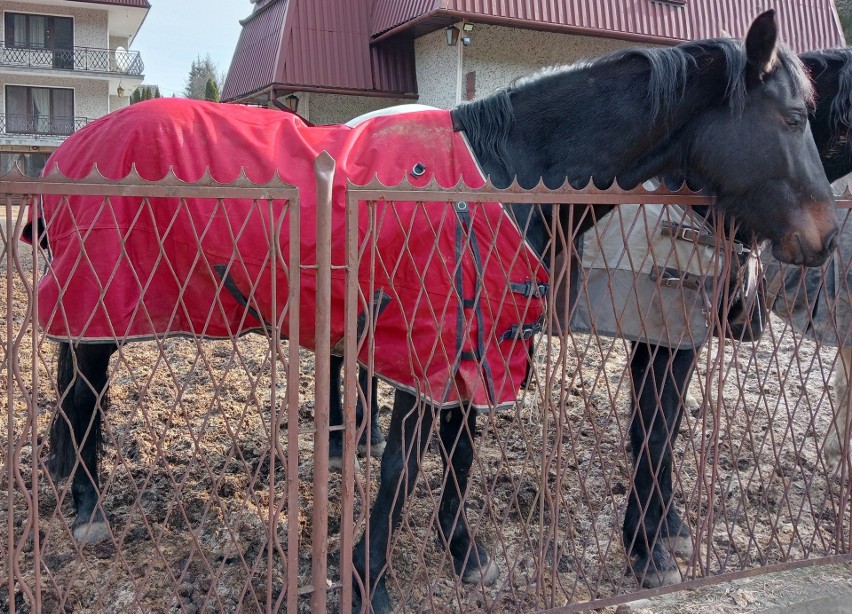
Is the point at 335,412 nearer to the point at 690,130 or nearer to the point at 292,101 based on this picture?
the point at 690,130

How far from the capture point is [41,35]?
25.2 m

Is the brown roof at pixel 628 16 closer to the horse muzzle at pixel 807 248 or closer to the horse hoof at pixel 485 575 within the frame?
the horse muzzle at pixel 807 248

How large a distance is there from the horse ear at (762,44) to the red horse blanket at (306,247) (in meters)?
0.92

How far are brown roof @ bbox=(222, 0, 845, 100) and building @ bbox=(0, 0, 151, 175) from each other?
16.2m

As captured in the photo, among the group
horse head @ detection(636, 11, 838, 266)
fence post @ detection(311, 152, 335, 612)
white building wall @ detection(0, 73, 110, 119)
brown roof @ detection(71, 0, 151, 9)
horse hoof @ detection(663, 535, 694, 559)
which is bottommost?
horse hoof @ detection(663, 535, 694, 559)

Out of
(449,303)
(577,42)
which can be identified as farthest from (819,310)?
(577,42)

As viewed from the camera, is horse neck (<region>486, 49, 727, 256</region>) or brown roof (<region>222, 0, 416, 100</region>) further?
brown roof (<region>222, 0, 416, 100</region>)

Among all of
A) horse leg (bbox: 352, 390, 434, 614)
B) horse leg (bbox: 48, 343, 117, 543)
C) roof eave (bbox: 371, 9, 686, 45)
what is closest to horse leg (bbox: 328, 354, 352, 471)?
horse leg (bbox: 48, 343, 117, 543)

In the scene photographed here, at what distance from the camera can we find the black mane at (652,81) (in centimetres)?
236

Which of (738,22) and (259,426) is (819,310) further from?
(738,22)

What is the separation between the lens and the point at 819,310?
348 centimetres

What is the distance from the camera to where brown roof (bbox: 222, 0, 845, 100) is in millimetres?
10406

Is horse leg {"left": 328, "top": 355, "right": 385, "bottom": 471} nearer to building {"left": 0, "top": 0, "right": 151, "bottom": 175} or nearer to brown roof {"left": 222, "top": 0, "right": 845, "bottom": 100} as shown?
brown roof {"left": 222, "top": 0, "right": 845, "bottom": 100}

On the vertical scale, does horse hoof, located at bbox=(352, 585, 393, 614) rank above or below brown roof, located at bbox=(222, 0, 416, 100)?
below
